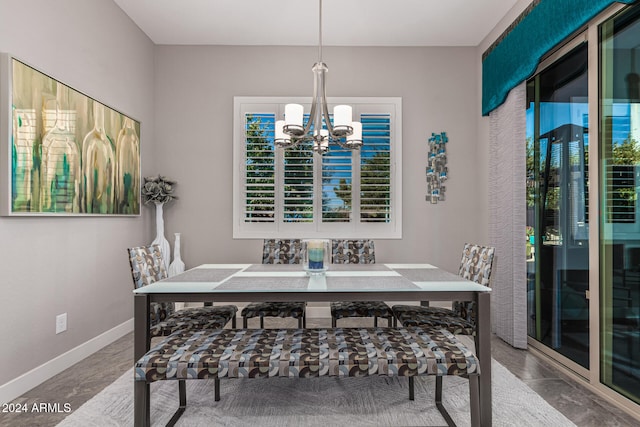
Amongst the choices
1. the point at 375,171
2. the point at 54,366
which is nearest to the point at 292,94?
the point at 375,171

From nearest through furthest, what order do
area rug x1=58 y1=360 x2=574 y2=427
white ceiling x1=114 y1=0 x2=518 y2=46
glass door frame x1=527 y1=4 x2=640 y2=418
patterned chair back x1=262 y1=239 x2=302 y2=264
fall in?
area rug x1=58 y1=360 x2=574 y2=427 → glass door frame x1=527 y1=4 x2=640 y2=418 → patterned chair back x1=262 y1=239 x2=302 y2=264 → white ceiling x1=114 y1=0 x2=518 y2=46

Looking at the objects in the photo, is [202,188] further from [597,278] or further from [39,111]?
[597,278]

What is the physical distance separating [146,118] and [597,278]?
4.08 m

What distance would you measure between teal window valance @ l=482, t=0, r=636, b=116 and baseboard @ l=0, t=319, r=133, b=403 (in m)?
3.98

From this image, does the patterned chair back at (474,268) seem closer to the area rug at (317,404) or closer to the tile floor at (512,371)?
the area rug at (317,404)

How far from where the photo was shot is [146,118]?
377 centimetres

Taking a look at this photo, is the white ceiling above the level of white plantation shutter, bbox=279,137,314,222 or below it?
above

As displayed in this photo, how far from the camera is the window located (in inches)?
153

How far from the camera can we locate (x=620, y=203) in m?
2.06

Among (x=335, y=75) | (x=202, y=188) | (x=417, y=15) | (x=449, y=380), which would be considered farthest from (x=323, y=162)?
(x=449, y=380)

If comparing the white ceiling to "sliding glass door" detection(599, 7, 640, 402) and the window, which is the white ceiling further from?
"sliding glass door" detection(599, 7, 640, 402)

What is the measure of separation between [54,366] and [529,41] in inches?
164

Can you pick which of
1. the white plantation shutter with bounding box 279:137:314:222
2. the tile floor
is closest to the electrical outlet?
the tile floor

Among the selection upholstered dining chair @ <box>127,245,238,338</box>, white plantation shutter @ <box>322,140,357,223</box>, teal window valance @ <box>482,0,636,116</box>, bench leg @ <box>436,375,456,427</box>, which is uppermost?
teal window valance @ <box>482,0,636,116</box>
